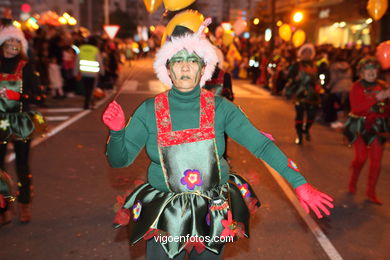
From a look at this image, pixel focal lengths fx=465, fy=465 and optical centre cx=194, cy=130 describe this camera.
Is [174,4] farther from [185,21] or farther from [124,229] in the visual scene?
[124,229]

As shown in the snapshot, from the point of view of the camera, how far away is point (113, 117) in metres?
2.49

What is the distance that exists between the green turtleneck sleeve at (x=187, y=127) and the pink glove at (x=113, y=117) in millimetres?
129

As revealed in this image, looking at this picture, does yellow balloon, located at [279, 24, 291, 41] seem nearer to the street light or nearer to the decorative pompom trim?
the street light

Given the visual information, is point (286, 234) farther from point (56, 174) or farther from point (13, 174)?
point (13, 174)

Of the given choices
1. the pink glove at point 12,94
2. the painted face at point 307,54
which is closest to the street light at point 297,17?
the painted face at point 307,54

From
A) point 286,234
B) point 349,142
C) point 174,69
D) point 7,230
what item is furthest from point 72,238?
point 349,142

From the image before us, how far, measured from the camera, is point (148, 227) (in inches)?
103

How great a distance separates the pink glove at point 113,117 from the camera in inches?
97.7

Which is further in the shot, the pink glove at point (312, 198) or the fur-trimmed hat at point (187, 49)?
the fur-trimmed hat at point (187, 49)

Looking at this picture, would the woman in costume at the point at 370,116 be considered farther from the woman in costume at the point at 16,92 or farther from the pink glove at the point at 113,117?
the pink glove at the point at 113,117

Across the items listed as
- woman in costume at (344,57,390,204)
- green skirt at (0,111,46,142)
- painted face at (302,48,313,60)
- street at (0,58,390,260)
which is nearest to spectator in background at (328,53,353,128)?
street at (0,58,390,260)

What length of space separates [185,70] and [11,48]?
106 inches

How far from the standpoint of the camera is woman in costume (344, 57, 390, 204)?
582 cm

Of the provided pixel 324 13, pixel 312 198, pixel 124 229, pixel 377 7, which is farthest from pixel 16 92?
pixel 324 13
